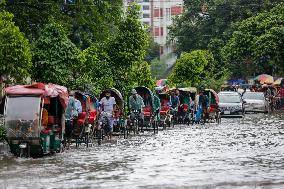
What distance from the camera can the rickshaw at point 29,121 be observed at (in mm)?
21859

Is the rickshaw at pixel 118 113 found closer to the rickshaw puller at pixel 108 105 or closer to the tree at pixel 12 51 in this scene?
the rickshaw puller at pixel 108 105

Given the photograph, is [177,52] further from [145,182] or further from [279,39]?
[145,182]

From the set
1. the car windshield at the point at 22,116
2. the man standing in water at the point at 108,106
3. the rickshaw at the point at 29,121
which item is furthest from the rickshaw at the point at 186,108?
the car windshield at the point at 22,116

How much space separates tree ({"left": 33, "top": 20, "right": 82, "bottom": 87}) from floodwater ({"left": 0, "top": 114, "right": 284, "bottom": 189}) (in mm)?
3762

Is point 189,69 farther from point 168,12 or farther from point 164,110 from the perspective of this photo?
point 168,12

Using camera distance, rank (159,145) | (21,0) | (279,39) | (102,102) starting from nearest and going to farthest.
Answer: (159,145) → (102,102) → (21,0) → (279,39)

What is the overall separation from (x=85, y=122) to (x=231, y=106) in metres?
21.2

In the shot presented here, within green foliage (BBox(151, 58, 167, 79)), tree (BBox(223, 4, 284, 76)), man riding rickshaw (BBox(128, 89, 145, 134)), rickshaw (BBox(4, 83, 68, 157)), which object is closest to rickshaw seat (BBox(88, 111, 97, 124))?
rickshaw (BBox(4, 83, 68, 157))

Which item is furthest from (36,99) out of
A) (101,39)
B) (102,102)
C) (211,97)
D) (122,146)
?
(211,97)

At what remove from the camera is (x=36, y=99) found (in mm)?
22219

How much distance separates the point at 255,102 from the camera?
5266cm

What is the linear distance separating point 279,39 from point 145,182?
158ft

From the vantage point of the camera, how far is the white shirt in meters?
29.1

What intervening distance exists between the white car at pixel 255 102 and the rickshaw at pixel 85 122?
25.1 meters
